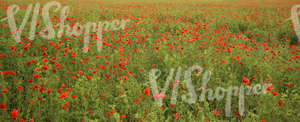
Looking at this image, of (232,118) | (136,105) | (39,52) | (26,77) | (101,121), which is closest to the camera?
(101,121)

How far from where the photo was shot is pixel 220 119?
291 centimetres

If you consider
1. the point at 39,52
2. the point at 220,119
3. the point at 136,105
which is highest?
the point at 39,52

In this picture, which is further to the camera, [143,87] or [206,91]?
[206,91]

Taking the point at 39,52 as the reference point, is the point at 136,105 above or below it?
below

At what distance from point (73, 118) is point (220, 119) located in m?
2.10

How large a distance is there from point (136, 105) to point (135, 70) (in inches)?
51.7

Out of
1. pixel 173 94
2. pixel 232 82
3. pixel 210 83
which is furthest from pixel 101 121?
pixel 232 82

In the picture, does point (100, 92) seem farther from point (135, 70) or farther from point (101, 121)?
point (135, 70)

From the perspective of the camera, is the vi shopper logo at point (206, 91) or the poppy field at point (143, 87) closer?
the poppy field at point (143, 87)

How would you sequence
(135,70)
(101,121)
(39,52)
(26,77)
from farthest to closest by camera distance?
(39,52) → (135,70) → (26,77) → (101,121)

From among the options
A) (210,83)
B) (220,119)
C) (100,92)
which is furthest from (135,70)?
(220,119)

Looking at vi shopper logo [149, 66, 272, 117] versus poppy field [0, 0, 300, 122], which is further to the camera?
vi shopper logo [149, 66, 272, 117]

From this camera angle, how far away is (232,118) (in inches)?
114

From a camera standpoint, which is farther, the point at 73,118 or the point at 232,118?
the point at 232,118
